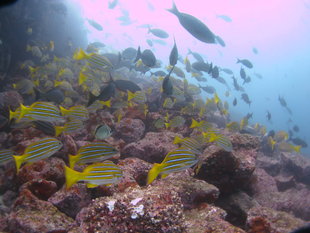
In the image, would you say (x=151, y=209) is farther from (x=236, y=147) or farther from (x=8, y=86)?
(x=8, y=86)

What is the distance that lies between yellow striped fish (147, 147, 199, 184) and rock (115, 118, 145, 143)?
2806 millimetres

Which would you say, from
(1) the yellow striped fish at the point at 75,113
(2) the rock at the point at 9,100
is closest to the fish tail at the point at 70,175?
(1) the yellow striped fish at the point at 75,113

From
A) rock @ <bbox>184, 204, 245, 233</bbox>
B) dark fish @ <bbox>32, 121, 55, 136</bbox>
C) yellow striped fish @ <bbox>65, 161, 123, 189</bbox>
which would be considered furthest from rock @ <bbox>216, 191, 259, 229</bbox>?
dark fish @ <bbox>32, 121, 55, 136</bbox>

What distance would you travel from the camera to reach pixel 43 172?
3.62 m

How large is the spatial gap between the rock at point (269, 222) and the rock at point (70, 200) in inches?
94.9

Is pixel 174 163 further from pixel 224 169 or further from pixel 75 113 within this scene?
pixel 75 113

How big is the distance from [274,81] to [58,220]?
709 ft

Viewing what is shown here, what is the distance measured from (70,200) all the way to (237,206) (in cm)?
283

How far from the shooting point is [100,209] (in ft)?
8.29

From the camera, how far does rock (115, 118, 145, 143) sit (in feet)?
18.2

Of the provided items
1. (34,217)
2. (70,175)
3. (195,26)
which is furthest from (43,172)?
(195,26)

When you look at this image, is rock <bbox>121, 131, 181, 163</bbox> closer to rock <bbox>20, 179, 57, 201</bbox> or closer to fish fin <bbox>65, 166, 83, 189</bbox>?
rock <bbox>20, 179, 57, 201</bbox>

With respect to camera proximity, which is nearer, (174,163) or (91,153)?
(174,163)

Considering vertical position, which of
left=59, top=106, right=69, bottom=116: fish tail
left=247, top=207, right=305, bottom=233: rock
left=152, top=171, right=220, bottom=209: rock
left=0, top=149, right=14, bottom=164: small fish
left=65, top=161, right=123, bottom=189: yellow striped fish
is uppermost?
left=247, top=207, right=305, bottom=233: rock
